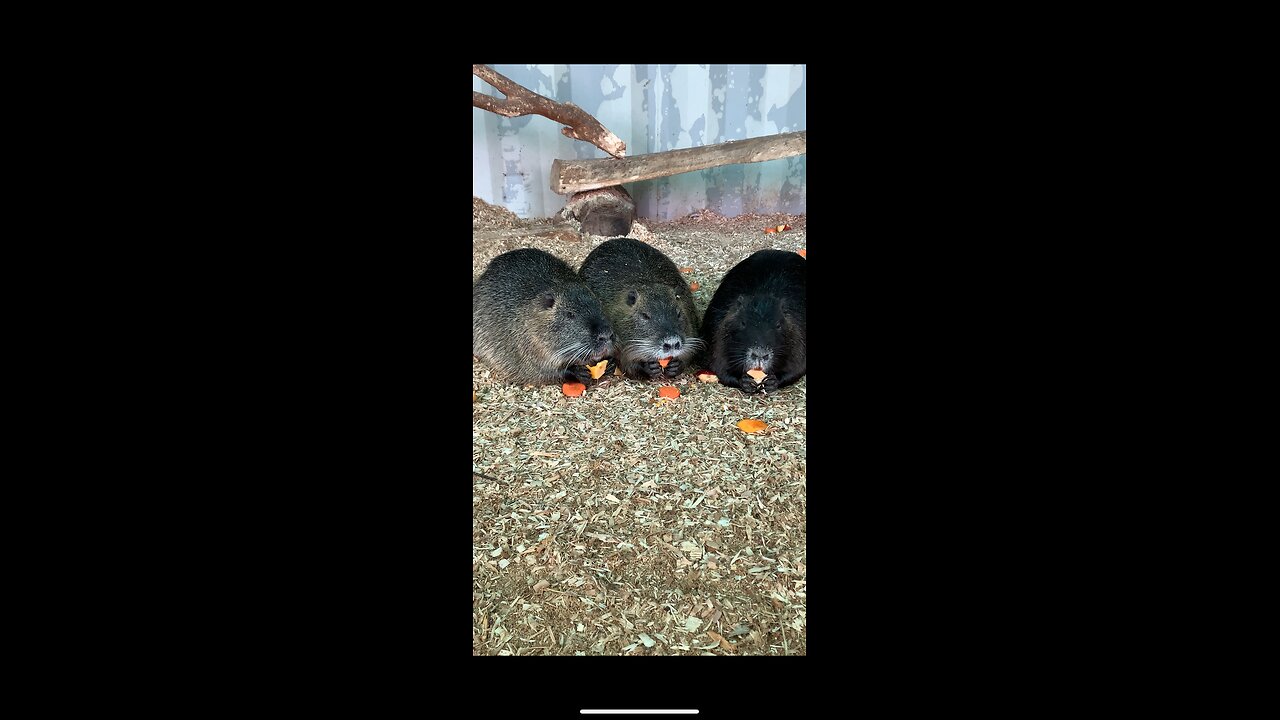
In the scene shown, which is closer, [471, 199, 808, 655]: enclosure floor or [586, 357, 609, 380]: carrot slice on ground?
[471, 199, 808, 655]: enclosure floor

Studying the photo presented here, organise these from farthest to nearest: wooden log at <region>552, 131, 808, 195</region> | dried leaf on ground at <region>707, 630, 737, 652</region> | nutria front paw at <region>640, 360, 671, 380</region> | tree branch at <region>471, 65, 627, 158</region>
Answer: wooden log at <region>552, 131, 808, 195</region>
tree branch at <region>471, 65, 627, 158</region>
nutria front paw at <region>640, 360, 671, 380</region>
dried leaf on ground at <region>707, 630, 737, 652</region>

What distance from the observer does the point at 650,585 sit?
158cm

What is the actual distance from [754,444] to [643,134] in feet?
9.51

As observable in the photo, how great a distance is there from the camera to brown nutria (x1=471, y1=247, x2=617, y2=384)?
11.3 ft

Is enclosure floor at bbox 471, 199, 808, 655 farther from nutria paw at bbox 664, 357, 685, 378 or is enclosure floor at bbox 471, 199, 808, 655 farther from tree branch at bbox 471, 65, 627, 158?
tree branch at bbox 471, 65, 627, 158

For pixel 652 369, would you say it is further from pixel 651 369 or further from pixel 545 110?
A: pixel 545 110

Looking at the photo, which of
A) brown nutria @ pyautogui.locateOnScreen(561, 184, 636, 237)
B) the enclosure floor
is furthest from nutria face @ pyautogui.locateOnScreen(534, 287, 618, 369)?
brown nutria @ pyautogui.locateOnScreen(561, 184, 636, 237)

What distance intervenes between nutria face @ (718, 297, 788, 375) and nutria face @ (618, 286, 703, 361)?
192 mm

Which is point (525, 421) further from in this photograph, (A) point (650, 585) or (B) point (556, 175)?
(B) point (556, 175)

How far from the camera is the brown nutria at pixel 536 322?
3441 millimetres

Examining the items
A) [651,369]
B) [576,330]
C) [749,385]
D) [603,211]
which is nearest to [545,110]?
[603,211]

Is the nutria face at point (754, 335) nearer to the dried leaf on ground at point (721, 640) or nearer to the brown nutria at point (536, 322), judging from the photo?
the brown nutria at point (536, 322)

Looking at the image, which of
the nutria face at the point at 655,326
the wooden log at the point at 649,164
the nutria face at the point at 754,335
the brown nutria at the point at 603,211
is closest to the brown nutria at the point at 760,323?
the nutria face at the point at 754,335

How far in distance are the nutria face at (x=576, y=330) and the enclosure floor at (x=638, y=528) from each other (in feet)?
1.57
